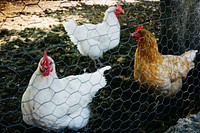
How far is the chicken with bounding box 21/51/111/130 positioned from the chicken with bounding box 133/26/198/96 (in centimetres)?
44

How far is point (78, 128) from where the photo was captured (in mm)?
1723

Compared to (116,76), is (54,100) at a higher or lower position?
higher

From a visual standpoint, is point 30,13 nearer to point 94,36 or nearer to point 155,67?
point 94,36

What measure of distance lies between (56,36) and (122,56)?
85 centimetres

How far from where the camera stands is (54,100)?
5.17 feet

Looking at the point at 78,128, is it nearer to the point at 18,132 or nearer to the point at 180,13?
the point at 18,132

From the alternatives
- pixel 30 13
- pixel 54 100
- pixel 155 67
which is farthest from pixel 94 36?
pixel 30 13

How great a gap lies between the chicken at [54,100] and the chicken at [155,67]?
0.44m

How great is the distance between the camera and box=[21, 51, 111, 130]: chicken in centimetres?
154

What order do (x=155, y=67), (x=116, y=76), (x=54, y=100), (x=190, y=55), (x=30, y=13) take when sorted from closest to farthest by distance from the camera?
(x=54, y=100) → (x=155, y=67) → (x=190, y=55) → (x=116, y=76) → (x=30, y=13)

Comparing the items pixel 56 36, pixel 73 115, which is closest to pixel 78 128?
pixel 73 115

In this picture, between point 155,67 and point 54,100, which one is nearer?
point 54,100

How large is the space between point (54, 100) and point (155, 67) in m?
0.78

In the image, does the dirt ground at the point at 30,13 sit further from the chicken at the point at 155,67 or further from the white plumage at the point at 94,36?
the chicken at the point at 155,67
